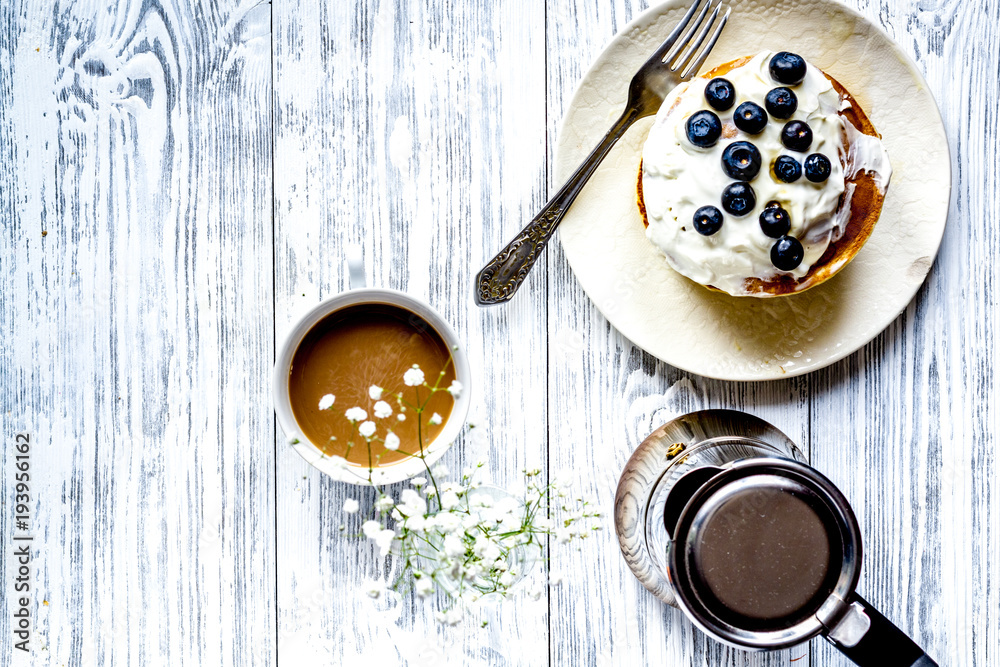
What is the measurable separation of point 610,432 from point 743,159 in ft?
1.53

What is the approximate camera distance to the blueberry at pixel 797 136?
3.31 ft

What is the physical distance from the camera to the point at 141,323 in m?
1.22

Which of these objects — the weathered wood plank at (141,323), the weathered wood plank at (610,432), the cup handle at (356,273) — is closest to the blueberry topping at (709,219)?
the weathered wood plank at (610,432)

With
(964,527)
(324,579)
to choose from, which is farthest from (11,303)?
(964,527)

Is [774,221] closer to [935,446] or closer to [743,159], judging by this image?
[743,159]

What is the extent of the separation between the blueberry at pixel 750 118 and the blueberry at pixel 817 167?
77 mm

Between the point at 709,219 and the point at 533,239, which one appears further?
the point at 533,239

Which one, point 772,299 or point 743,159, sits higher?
point 743,159

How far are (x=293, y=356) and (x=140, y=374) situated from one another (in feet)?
1.00

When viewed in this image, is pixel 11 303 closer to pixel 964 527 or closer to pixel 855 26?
pixel 855 26

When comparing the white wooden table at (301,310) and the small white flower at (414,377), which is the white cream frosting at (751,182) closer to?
the white wooden table at (301,310)

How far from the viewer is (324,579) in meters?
1.22

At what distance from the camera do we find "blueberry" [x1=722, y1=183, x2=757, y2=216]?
1.01 metres

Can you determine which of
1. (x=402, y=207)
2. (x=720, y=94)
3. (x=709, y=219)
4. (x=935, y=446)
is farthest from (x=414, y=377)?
(x=935, y=446)
